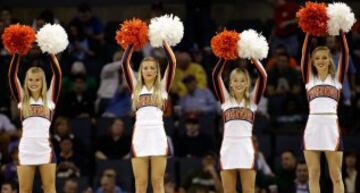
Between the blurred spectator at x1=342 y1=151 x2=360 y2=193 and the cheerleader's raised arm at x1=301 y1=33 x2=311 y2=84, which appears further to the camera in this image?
the blurred spectator at x1=342 y1=151 x2=360 y2=193

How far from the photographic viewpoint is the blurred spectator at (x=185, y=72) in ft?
69.4

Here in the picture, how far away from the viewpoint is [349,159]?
19.1m

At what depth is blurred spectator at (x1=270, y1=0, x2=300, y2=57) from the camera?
22.0m

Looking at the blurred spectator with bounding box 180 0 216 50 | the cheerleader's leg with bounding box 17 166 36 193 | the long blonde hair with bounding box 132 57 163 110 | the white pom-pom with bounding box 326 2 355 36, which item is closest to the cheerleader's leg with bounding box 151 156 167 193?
the long blonde hair with bounding box 132 57 163 110

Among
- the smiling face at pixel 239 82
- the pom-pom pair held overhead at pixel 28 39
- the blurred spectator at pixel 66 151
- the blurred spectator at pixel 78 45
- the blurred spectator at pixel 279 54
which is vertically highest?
the blurred spectator at pixel 78 45

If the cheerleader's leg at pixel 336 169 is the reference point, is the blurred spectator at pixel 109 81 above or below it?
above

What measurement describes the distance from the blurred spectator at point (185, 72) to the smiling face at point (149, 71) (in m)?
4.12

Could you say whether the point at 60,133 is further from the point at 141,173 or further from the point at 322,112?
the point at 322,112

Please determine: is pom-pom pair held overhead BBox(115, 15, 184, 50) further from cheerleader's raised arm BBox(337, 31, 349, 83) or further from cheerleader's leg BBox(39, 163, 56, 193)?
cheerleader's raised arm BBox(337, 31, 349, 83)

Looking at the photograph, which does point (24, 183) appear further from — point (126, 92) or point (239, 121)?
point (126, 92)

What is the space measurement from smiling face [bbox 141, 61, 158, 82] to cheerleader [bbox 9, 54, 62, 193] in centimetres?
106

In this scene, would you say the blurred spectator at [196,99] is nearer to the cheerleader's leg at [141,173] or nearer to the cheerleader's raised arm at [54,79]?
the cheerleader's raised arm at [54,79]

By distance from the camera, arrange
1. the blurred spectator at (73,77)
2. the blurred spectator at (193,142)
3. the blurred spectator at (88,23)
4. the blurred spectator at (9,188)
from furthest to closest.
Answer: the blurred spectator at (88,23) → the blurred spectator at (73,77) → the blurred spectator at (193,142) → the blurred spectator at (9,188)

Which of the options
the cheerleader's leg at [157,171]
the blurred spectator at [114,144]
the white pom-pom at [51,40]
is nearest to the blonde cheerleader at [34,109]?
the white pom-pom at [51,40]
